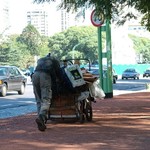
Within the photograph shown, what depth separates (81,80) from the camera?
1065cm

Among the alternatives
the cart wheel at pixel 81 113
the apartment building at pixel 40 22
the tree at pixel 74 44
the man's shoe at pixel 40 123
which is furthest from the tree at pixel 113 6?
the apartment building at pixel 40 22

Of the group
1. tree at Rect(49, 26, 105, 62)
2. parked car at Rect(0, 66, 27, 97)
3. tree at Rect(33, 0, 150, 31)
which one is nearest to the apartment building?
tree at Rect(49, 26, 105, 62)

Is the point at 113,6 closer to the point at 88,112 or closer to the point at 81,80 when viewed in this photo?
the point at 81,80

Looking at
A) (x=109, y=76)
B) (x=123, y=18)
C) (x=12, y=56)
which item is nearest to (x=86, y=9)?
(x=123, y=18)

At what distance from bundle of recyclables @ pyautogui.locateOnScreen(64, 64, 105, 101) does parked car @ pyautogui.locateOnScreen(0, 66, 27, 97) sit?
1403 cm

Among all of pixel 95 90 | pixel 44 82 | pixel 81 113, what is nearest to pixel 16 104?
pixel 95 90

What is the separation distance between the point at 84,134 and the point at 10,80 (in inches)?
661

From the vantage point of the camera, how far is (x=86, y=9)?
11234mm

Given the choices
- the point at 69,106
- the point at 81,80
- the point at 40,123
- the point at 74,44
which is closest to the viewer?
the point at 40,123

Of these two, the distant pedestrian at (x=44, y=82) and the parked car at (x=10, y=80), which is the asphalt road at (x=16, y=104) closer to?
the parked car at (x=10, y=80)

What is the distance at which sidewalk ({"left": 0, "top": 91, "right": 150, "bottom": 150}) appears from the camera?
8.00 metres

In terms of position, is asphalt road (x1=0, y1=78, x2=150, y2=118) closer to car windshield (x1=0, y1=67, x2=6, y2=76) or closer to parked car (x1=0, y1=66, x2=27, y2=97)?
parked car (x1=0, y1=66, x2=27, y2=97)

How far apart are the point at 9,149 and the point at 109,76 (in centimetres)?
1269

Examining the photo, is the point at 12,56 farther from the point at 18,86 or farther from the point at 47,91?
the point at 47,91
